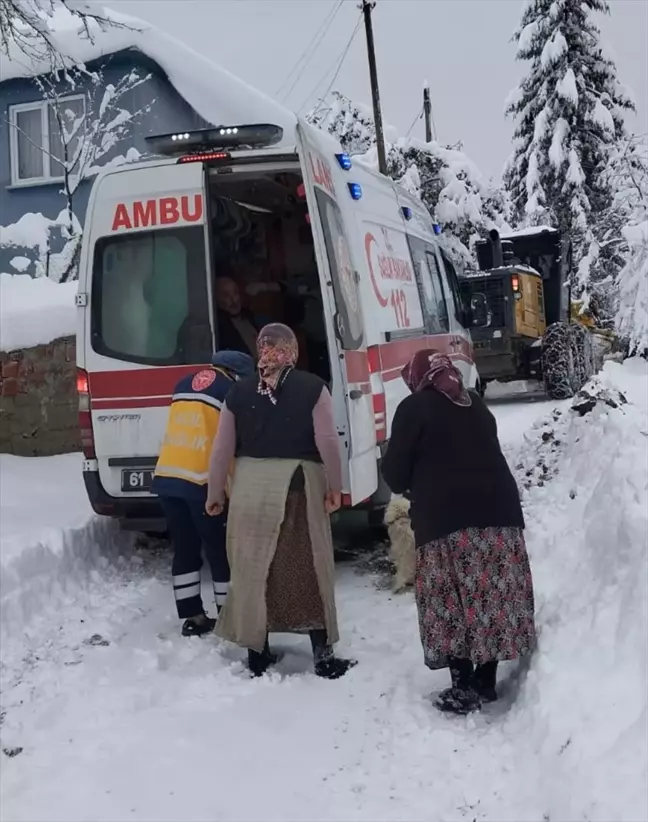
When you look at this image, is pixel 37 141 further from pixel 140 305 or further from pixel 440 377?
pixel 440 377

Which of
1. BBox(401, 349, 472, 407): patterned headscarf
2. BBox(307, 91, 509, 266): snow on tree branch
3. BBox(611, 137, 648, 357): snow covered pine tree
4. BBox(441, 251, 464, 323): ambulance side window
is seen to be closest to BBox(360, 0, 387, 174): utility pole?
BBox(307, 91, 509, 266): snow on tree branch

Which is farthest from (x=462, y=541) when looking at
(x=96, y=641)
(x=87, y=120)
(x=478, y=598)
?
(x=87, y=120)

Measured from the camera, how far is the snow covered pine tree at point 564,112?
26.2 m

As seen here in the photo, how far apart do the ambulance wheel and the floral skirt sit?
1019 cm

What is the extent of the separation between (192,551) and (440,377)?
1896 mm

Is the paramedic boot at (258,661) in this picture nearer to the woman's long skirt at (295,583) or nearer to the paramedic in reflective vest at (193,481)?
the woman's long skirt at (295,583)

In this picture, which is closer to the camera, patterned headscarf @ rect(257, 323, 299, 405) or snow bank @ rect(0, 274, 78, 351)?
patterned headscarf @ rect(257, 323, 299, 405)

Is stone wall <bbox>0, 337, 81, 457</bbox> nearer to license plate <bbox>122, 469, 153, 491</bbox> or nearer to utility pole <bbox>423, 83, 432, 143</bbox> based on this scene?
license plate <bbox>122, 469, 153, 491</bbox>

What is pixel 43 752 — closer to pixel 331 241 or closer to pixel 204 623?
pixel 204 623

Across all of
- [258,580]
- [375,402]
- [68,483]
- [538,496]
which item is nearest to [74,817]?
[258,580]

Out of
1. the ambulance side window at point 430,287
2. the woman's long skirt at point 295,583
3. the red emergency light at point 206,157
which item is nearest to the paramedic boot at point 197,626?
the woman's long skirt at point 295,583

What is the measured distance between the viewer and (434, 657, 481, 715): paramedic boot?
382 centimetres

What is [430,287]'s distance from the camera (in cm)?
813

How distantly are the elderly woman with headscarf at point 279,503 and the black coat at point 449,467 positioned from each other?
1.61ft
